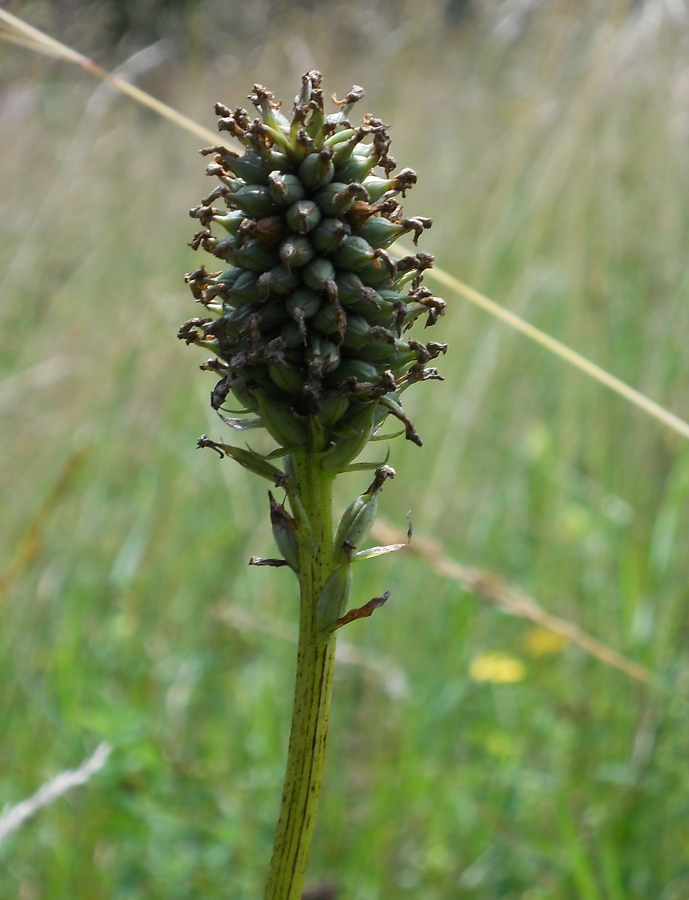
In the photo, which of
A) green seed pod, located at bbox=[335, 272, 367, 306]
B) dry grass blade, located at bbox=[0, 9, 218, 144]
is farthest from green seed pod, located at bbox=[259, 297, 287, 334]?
dry grass blade, located at bbox=[0, 9, 218, 144]

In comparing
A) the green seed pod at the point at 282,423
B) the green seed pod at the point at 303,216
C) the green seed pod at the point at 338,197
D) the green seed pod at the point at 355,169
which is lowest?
the green seed pod at the point at 282,423

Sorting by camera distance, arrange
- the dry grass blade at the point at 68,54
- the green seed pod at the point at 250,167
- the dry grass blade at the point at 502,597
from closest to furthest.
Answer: the green seed pod at the point at 250,167 < the dry grass blade at the point at 68,54 < the dry grass blade at the point at 502,597

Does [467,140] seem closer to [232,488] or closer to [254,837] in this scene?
[232,488]

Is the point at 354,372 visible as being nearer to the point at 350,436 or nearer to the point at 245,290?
the point at 350,436

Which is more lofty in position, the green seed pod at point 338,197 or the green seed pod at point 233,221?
the green seed pod at point 338,197

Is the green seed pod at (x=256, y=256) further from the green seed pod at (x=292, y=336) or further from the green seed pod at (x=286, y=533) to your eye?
the green seed pod at (x=286, y=533)

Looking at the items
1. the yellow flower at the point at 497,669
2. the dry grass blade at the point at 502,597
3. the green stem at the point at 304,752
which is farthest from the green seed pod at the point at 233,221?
the yellow flower at the point at 497,669

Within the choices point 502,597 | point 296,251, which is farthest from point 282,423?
point 502,597
